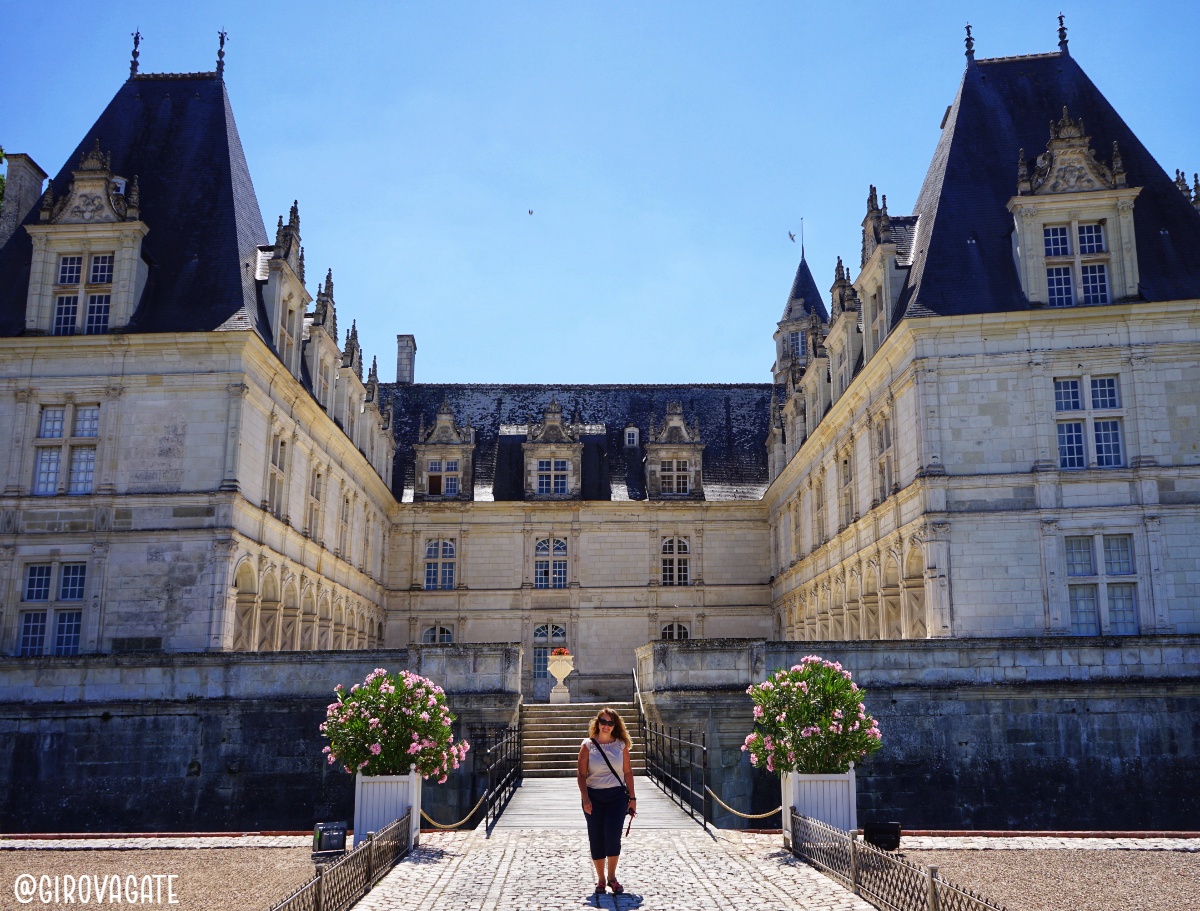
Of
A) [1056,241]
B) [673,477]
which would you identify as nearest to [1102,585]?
[1056,241]

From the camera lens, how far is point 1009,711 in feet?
70.1

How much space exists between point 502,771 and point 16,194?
21.0 metres

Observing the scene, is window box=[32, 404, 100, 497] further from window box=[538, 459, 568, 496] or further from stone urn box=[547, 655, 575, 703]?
window box=[538, 459, 568, 496]

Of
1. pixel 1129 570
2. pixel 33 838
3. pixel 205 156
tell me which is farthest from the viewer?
pixel 205 156

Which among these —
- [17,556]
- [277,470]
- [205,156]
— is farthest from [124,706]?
[205,156]

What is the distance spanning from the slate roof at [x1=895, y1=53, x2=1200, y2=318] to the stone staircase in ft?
37.3

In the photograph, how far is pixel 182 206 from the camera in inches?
1137

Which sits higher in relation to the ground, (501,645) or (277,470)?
(277,470)

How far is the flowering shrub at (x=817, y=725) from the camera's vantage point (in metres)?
14.8

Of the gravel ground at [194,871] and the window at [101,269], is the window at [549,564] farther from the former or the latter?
the gravel ground at [194,871]

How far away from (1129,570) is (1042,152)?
10803mm

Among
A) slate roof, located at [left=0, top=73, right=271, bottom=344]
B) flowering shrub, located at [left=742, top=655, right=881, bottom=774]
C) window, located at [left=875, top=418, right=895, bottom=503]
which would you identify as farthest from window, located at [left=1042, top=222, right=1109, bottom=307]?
slate roof, located at [left=0, top=73, right=271, bottom=344]

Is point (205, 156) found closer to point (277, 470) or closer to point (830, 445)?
point (277, 470)

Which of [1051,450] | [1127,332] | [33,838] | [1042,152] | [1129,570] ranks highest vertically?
[1042,152]
